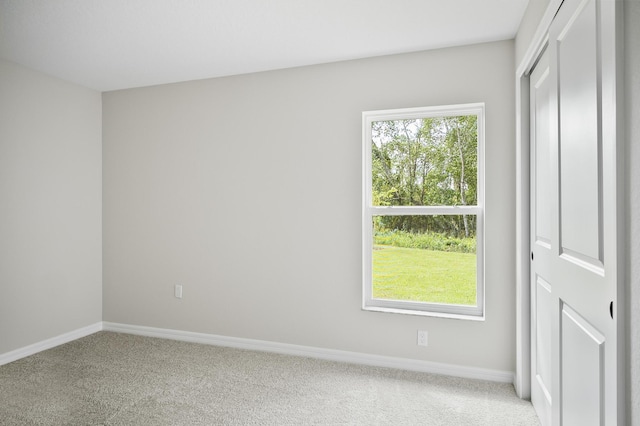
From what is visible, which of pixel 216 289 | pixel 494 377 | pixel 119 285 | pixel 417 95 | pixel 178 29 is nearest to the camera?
pixel 178 29

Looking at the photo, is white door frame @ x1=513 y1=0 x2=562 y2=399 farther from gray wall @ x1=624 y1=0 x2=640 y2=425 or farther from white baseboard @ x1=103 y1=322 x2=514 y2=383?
gray wall @ x1=624 y1=0 x2=640 y2=425

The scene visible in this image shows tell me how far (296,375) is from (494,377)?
1.44 metres

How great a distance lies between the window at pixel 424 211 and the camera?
3.02 m

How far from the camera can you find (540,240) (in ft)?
7.69

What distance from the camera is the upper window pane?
3027 millimetres

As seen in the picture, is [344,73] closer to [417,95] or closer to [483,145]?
[417,95]

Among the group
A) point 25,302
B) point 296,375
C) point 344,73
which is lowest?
point 296,375

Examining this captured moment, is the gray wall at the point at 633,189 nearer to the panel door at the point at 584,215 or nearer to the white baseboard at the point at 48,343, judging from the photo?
the panel door at the point at 584,215

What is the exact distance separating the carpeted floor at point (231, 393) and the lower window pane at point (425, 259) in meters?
0.60

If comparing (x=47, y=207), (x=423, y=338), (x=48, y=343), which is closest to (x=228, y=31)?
(x=47, y=207)

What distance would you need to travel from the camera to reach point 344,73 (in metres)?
3.23

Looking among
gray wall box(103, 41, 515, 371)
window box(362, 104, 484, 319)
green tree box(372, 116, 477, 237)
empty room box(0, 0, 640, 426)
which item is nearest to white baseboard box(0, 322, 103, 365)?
empty room box(0, 0, 640, 426)

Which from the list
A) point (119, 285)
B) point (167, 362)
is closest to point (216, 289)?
point (167, 362)

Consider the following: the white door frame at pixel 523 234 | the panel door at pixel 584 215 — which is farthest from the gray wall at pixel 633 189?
the white door frame at pixel 523 234
